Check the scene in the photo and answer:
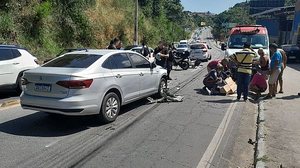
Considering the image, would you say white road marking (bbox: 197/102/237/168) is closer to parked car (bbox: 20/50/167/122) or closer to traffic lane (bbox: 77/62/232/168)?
traffic lane (bbox: 77/62/232/168)

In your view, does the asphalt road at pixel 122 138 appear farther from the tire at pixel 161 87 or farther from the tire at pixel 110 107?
the tire at pixel 161 87

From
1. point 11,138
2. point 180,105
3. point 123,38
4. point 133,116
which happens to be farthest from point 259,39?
point 123,38

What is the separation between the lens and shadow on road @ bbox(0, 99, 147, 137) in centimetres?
702

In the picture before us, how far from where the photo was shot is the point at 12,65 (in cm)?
1061

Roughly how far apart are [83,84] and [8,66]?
4.54 m

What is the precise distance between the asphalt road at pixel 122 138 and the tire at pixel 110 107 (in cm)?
19

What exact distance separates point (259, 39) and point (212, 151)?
487 inches

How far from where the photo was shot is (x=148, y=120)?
8.21 metres

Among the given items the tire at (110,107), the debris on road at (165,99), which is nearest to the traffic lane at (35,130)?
the tire at (110,107)

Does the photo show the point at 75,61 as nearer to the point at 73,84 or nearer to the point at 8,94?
the point at 73,84

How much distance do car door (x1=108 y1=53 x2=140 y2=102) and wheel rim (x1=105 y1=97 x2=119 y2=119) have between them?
1.23ft

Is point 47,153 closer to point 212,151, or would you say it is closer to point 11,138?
point 11,138

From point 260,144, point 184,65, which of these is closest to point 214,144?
point 260,144

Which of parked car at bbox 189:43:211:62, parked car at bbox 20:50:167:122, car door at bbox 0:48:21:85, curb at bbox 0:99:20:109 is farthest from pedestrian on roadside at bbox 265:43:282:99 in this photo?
parked car at bbox 189:43:211:62
